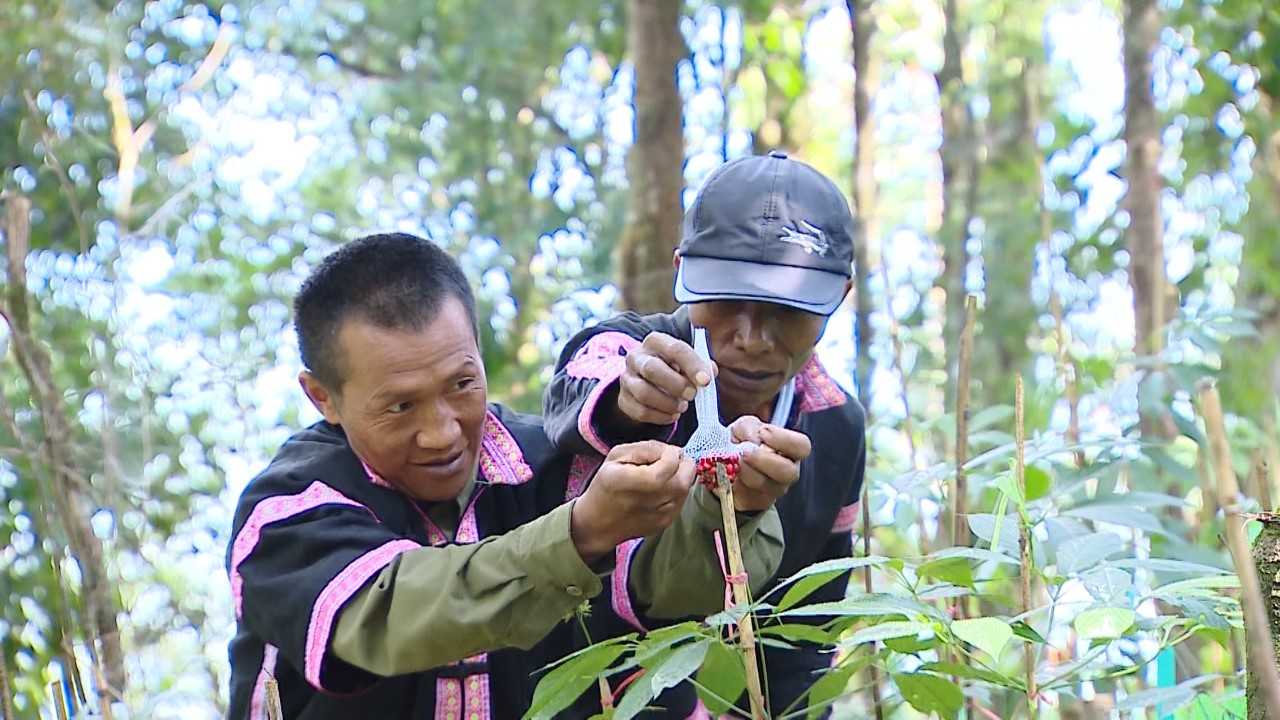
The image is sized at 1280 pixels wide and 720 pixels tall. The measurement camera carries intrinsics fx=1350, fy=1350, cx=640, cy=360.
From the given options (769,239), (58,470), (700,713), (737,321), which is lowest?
(700,713)

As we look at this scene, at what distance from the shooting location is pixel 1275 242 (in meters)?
4.23

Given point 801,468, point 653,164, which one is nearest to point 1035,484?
point 801,468

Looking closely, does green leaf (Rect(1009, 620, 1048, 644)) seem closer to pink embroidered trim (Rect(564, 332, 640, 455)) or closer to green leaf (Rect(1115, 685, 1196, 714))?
green leaf (Rect(1115, 685, 1196, 714))

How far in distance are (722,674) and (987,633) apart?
309mm

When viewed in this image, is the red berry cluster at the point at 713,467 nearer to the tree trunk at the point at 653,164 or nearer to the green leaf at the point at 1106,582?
the green leaf at the point at 1106,582

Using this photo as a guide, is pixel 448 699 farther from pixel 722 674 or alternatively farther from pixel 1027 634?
pixel 1027 634

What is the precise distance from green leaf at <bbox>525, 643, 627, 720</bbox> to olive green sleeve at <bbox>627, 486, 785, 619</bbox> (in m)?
0.40

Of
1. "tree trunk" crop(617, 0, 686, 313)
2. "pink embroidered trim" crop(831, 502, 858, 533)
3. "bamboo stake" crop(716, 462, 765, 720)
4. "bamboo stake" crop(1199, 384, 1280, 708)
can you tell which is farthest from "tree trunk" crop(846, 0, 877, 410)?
"bamboo stake" crop(1199, 384, 1280, 708)

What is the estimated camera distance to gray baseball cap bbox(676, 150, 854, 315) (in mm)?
1812

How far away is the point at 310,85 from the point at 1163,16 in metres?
4.58

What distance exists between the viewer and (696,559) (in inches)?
64.4

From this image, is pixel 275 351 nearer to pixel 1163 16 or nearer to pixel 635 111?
pixel 635 111

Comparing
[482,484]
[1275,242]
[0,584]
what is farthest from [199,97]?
[482,484]

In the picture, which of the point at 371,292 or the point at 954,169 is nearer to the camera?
the point at 371,292
